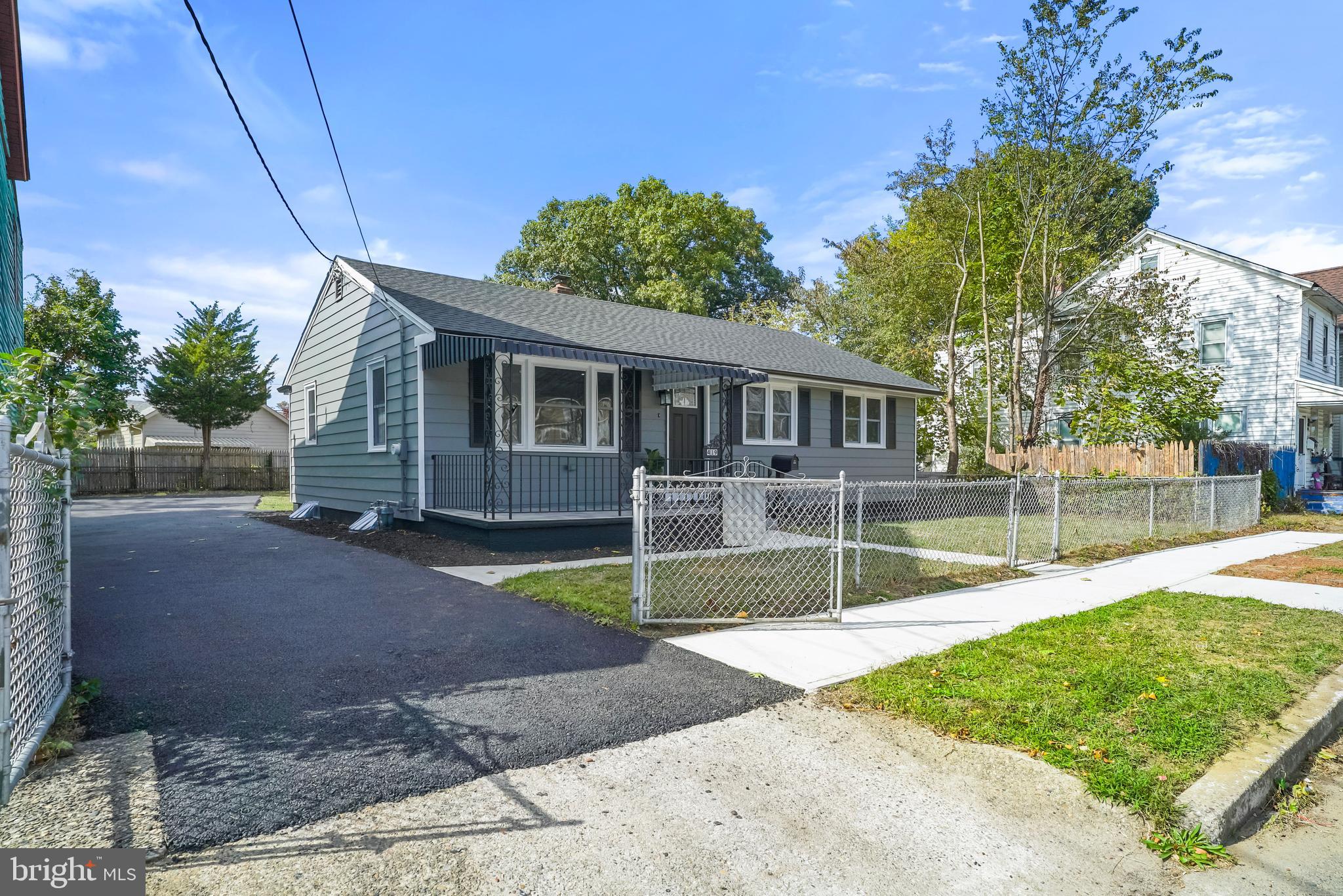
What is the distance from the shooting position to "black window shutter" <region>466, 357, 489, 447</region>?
11.0 meters

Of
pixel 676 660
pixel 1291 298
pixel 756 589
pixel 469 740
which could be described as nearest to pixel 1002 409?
pixel 1291 298

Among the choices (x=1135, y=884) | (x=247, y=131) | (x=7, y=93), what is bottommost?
(x=1135, y=884)

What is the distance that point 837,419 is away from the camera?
16141mm

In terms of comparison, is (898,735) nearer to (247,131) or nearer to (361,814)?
(361,814)

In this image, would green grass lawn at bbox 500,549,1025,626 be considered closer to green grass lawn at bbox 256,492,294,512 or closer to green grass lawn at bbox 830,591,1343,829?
green grass lawn at bbox 830,591,1343,829

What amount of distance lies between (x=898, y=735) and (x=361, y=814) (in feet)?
8.05

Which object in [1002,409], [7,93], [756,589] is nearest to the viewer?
[756,589]

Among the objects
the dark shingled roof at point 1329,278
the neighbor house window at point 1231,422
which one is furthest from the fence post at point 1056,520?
the dark shingled roof at point 1329,278

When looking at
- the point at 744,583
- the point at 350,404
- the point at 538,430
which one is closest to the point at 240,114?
the point at 538,430

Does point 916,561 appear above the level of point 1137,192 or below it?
below

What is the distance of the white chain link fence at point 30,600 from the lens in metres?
2.46

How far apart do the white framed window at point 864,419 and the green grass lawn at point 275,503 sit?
13.2 m

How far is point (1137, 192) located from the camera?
17.9 meters
